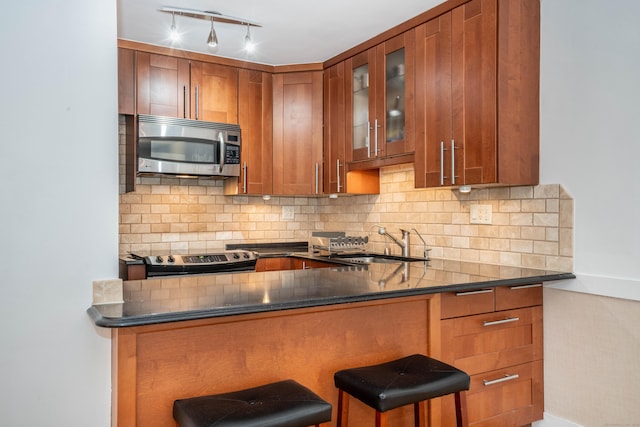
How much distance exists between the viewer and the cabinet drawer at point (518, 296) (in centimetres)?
236

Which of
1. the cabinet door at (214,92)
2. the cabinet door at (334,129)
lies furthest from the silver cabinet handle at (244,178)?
the cabinet door at (334,129)

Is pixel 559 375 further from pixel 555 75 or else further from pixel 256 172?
pixel 256 172

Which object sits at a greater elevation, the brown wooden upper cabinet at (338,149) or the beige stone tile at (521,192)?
the brown wooden upper cabinet at (338,149)

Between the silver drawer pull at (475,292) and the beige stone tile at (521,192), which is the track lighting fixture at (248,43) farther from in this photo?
the silver drawer pull at (475,292)

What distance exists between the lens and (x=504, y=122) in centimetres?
245

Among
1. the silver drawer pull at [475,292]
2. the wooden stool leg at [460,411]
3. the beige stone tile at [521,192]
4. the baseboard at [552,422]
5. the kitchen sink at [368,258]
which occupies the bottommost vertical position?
the baseboard at [552,422]

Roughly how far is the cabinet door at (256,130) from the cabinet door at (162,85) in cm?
46

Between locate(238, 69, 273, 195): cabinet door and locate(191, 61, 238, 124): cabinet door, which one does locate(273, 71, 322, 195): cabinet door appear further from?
locate(191, 61, 238, 124): cabinet door

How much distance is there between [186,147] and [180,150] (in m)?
0.05

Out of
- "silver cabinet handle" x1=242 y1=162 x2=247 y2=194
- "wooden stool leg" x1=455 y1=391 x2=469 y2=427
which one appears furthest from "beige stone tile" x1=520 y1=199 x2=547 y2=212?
"silver cabinet handle" x1=242 y1=162 x2=247 y2=194

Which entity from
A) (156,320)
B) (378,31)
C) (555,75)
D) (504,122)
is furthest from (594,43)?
(156,320)

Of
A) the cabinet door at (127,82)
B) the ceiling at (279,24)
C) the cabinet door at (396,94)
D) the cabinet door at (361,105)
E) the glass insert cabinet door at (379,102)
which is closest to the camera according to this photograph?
the ceiling at (279,24)

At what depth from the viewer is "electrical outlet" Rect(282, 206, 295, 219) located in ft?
14.8

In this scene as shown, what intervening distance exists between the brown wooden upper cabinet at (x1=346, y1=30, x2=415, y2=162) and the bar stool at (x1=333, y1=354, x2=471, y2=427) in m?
1.54
